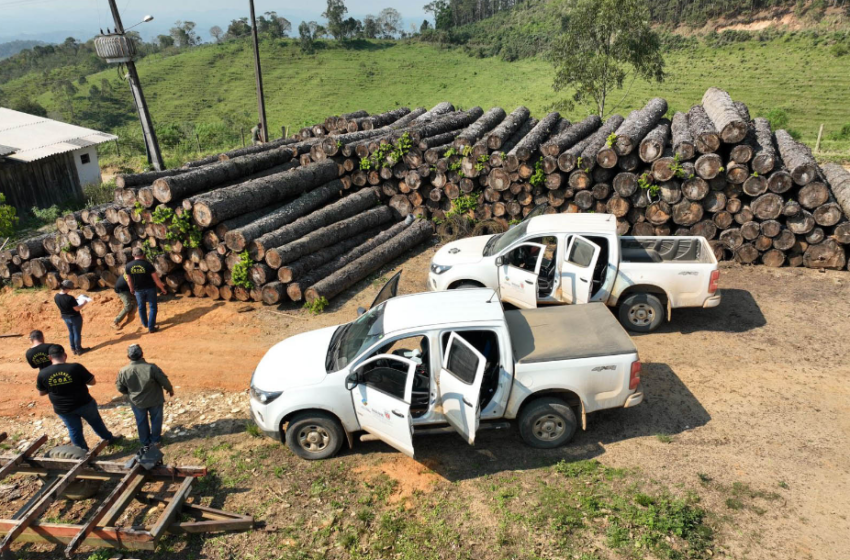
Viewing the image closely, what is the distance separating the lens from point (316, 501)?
6863 mm

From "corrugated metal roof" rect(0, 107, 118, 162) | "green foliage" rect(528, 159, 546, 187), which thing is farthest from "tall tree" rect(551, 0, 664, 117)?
A: "corrugated metal roof" rect(0, 107, 118, 162)

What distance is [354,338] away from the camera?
7.59 metres

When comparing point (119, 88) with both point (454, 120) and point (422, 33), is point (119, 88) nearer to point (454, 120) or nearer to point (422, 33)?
point (422, 33)

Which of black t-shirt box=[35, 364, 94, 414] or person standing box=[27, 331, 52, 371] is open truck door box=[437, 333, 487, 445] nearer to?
black t-shirt box=[35, 364, 94, 414]

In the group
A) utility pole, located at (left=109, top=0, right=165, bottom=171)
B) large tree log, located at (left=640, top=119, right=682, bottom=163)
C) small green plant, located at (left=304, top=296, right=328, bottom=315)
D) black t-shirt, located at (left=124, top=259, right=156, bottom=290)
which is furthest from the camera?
utility pole, located at (left=109, top=0, right=165, bottom=171)

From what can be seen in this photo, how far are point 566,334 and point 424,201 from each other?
9.59m

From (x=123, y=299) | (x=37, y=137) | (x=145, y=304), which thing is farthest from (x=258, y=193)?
(x=37, y=137)

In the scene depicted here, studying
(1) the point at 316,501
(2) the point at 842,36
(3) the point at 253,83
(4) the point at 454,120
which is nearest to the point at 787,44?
(2) the point at 842,36

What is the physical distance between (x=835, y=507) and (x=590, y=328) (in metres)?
3.30

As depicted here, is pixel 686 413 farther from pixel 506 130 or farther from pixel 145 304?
pixel 145 304

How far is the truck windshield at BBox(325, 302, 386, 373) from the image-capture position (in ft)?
23.6

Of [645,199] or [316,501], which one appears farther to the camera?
[645,199]

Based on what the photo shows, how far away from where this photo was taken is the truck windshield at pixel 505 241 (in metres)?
10.7

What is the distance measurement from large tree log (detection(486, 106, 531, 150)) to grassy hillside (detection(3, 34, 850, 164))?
1495 cm
